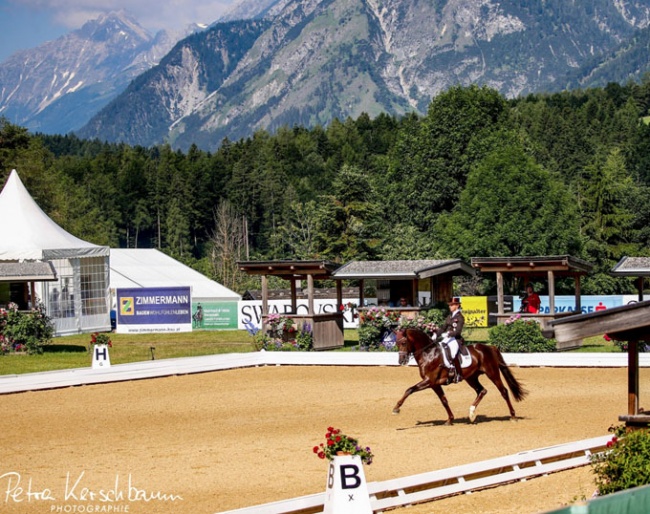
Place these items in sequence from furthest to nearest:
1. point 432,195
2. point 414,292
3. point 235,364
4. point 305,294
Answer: point 432,195 < point 305,294 < point 414,292 < point 235,364

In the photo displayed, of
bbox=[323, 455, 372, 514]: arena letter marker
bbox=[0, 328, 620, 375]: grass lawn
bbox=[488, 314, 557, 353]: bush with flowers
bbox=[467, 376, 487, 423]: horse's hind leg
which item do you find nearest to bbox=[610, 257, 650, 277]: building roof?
bbox=[0, 328, 620, 375]: grass lawn

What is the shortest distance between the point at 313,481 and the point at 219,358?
58.0 ft

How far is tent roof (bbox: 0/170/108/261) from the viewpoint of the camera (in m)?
44.0

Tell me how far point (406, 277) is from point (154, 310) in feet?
52.7

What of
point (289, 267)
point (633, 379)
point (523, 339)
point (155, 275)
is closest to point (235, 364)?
point (289, 267)

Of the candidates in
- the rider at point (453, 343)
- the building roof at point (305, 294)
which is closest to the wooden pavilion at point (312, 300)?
the building roof at point (305, 294)

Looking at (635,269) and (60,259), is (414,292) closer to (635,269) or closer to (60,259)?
(635,269)

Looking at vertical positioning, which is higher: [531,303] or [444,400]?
[531,303]

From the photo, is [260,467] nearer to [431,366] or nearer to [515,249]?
[431,366]

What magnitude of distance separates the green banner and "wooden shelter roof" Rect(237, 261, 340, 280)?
12.9 metres

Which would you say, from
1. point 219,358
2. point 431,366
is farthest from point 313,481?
point 219,358

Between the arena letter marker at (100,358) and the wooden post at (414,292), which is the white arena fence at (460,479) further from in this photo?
the wooden post at (414,292)

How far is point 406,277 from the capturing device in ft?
126

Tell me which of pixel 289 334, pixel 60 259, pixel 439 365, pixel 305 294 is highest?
pixel 60 259
